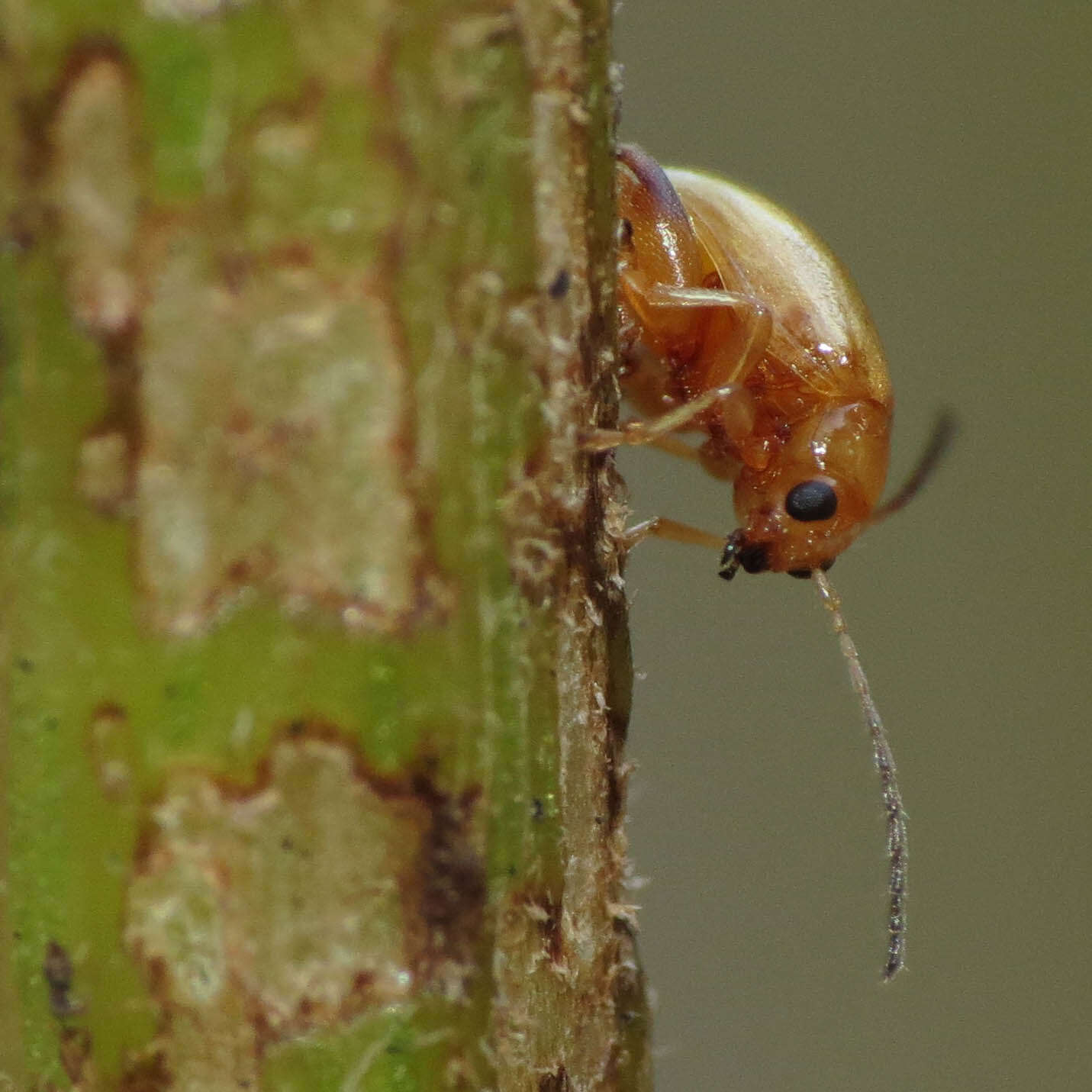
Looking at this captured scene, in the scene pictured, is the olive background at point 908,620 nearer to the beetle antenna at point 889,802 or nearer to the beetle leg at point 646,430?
the beetle antenna at point 889,802

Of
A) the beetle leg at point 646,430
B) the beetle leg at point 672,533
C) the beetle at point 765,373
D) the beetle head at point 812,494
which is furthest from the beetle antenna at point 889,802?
the beetle leg at point 646,430

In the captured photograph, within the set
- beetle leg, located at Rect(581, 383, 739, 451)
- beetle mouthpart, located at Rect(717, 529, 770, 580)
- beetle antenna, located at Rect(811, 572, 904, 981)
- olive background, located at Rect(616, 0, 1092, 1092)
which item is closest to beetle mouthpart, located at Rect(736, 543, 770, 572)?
beetle mouthpart, located at Rect(717, 529, 770, 580)

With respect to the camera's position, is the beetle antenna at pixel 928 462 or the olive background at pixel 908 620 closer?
the beetle antenna at pixel 928 462

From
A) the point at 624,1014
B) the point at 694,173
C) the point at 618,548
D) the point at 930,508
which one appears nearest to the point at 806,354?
the point at 694,173

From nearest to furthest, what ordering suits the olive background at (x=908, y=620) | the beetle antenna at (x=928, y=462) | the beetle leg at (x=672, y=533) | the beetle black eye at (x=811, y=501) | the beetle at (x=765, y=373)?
the beetle leg at (x=672, y=533) → the beetle antenna at (x=928, y=462) → the beetle at (x=765, y=373) → the beetle black eye at (x=811, y=501) → the olive background at (x=908, y=620)

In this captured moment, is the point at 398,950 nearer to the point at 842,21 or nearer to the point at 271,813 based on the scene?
the point at 271,813

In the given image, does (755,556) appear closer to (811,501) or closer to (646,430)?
(811,501)

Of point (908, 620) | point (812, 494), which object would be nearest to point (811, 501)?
point (812, 494)
